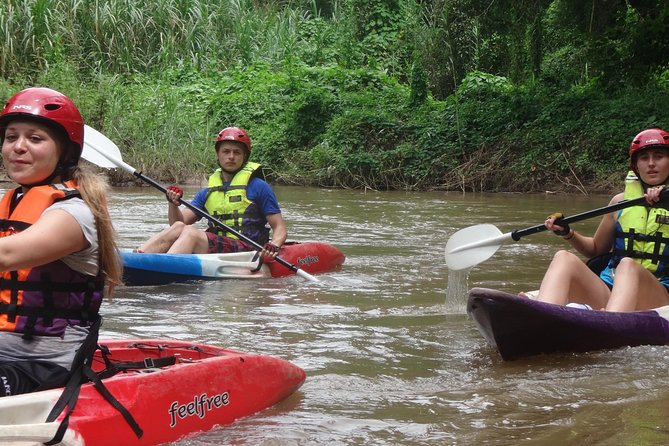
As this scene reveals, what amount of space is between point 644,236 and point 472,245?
1.03 meters

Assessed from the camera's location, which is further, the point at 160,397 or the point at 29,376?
the point at 160,397

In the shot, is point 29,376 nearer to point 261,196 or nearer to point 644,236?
point 644,236

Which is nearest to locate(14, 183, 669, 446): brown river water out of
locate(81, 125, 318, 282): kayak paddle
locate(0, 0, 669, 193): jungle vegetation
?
locate(81, 125, 318, 282): kayak paddle

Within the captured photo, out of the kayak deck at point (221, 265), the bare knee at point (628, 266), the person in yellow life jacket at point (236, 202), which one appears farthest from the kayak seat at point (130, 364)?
the person in yellow life jacket at point (236, 202)

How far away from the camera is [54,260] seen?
2.54 meters

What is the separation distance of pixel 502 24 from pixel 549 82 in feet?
9.04

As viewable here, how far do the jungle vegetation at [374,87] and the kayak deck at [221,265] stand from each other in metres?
6.33

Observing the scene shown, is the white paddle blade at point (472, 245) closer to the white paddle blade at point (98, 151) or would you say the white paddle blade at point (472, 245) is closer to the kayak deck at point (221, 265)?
the kayak deck at point (221, 265)

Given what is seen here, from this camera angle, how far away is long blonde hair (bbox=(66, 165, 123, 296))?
104 inches

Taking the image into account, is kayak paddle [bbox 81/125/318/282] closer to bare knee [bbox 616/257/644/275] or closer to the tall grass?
bare knee [bbox 616/257/644/275]

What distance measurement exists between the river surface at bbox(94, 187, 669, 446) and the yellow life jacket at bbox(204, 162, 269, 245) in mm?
495

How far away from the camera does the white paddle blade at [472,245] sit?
17.5ft

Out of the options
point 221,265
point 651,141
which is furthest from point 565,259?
point 221,265

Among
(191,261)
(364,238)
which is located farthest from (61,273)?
(364,238)
